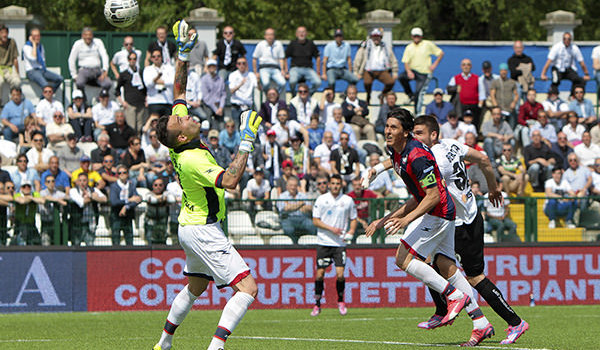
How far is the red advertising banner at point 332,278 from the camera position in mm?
18547

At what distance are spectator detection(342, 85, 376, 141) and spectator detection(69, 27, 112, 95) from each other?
5271 mm

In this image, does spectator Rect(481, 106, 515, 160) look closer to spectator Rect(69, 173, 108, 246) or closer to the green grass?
the green grass

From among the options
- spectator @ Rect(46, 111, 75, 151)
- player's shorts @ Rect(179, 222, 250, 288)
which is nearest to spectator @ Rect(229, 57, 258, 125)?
spectator @ Rect(46, 111, 75, 151)

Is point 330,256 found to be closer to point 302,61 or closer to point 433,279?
point 433,279

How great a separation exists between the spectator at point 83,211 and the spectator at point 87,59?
468 cm

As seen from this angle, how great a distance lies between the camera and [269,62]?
2370 centimetres

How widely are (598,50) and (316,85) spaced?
6.96 m

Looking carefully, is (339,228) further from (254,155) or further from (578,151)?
(578,151)

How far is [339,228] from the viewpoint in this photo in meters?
17.2

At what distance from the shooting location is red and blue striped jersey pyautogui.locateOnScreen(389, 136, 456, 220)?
1055 centimetres

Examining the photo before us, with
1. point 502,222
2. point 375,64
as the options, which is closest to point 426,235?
point 502,222

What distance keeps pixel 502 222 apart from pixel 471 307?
8.72 meters

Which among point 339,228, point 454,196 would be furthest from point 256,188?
point 454,196

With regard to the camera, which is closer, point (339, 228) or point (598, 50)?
point (339, 228)
